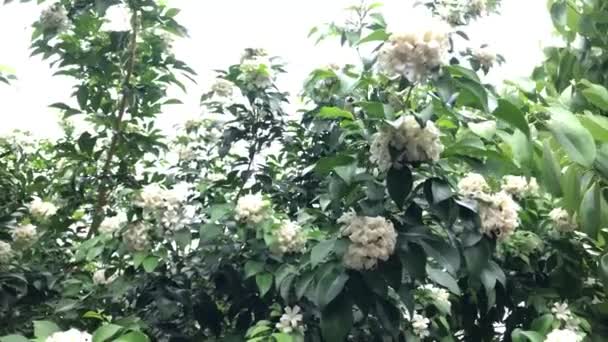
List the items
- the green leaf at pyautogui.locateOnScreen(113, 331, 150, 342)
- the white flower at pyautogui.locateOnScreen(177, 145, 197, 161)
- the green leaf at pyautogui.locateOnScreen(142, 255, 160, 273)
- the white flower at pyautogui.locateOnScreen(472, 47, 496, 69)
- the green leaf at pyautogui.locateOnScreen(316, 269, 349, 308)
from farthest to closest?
the white flower at pyautogui.locateOnScreen(177, 145, 197, 161) < the white flower at pyautogui.locateOnScreen(472, 47, 496, 69) < the green leaf at pyautogui.locateOnScreen(142, 255, 160, 273) < the green leaf at pyautogui.locateOnScreen(316, 269, 349, 308) < the green leaf at pyautogui.locateOnScreen(113, 331, 150, 342)

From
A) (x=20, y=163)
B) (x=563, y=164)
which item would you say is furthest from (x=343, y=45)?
(x=20, y=163)

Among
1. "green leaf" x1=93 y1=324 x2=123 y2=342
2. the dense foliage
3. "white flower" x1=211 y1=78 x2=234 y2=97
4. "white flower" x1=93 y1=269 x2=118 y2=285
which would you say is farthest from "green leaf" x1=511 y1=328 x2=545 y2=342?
"white flower" x1=211 y1=78 x2=234 y2=97

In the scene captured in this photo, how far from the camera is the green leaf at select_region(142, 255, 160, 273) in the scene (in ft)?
4.24

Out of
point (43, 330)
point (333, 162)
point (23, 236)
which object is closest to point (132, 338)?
point (43, 330)

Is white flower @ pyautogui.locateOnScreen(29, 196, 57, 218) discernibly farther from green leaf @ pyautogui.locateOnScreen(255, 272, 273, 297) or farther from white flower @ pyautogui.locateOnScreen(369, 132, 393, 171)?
white flower @ pyautogui.locateOnScreen(369, 132, 393, 171)

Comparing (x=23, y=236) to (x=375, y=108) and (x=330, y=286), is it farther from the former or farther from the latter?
(x=375, y=108)

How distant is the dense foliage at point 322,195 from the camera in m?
1.08

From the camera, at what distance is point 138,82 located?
5.90 feet

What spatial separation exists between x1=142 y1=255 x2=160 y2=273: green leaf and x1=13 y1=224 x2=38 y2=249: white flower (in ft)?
1.60

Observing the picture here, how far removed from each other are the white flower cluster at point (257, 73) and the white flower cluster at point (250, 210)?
17.3 inches

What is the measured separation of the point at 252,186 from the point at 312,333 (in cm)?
52

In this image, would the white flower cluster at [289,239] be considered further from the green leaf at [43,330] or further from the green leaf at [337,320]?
the green leaf at [43,330]

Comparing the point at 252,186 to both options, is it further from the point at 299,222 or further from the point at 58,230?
the point at 58,230

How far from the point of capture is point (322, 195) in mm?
1359
